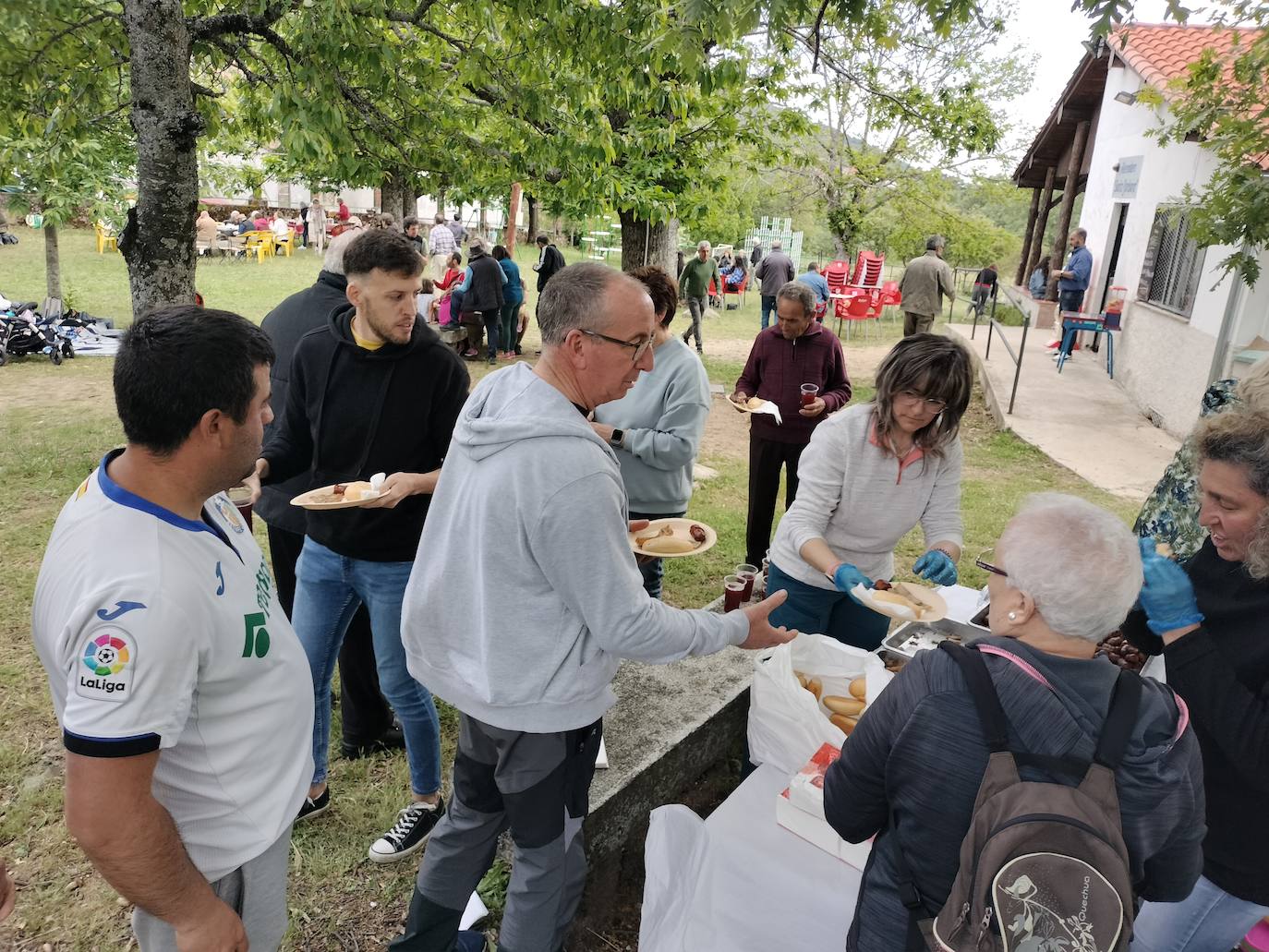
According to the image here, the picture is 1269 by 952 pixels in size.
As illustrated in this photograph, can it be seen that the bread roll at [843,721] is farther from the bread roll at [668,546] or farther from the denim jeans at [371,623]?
the denim jeans at [371,623]

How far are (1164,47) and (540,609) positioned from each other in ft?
47.6

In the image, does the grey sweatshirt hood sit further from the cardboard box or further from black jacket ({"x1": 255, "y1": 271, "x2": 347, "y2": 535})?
black jacket ({"x1": 255, "y1": 271, "x2": 347, "y2": 535})

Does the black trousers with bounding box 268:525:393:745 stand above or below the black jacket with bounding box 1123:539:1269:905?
below

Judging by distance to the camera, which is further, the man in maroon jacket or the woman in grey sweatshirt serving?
the man in maroon jacket

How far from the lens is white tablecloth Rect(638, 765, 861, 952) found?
87.4 inches

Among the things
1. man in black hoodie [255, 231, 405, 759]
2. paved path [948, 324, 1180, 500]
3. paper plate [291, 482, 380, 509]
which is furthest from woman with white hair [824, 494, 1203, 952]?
paved path [948, 324, 1180, 500]

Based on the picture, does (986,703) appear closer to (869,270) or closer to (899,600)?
(899,600)

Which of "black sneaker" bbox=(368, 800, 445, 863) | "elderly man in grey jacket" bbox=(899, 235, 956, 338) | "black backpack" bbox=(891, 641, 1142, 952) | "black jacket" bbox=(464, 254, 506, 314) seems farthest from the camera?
"elderly man in grey jacket" bbox=(899, 235, 956, 338)

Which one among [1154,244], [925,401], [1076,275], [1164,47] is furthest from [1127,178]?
[925,401]

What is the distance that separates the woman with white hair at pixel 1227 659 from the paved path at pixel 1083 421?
5731mm

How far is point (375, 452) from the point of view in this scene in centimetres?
297

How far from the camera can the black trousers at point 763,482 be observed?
17.4 feet

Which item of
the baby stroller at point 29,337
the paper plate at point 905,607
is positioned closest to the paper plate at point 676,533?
the paper plate at point 905,607

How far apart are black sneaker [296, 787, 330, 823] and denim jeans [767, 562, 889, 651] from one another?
1966mm
